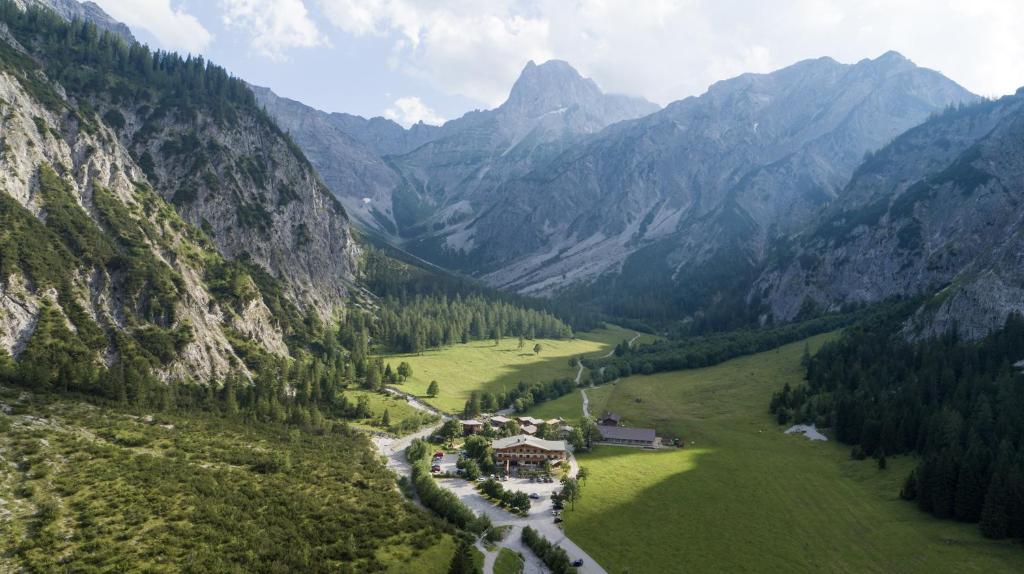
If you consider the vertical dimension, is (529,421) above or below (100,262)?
below

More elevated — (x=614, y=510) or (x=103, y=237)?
(x=103, y=237)

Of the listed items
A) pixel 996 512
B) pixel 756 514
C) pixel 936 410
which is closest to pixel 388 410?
pixel 756 514

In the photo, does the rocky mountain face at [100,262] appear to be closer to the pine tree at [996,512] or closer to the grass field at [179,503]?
the grass field at [179,503]

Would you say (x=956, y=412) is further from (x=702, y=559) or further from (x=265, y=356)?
(x=265, y=356)

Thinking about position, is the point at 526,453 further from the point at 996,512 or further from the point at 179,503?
the point at 996,512

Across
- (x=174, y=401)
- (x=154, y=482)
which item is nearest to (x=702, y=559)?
(x=154, y=482)

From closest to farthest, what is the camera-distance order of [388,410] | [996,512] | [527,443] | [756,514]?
[996,512], [756,514], [527,443], [388,410]

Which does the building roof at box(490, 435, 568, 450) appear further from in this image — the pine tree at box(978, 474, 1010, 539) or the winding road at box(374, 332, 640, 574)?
the pine tree at box(978, 474, 1010, 539)
